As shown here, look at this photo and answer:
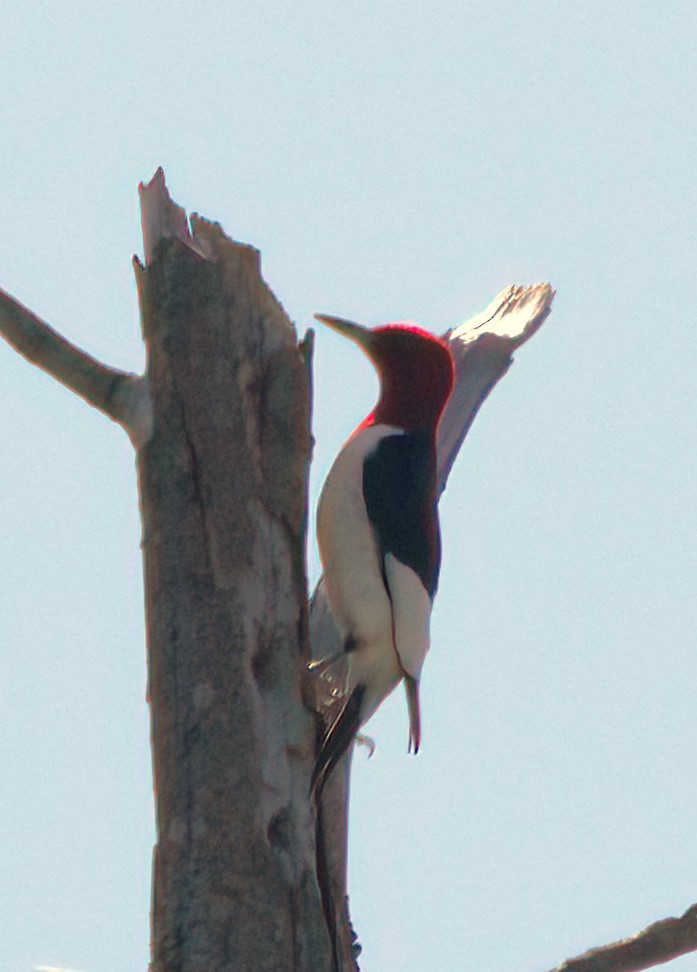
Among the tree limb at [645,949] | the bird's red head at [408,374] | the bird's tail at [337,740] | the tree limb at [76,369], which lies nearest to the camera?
the tree limb at [645,949]

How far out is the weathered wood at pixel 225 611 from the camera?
424 cm

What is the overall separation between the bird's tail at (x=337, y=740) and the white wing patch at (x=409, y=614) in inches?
7.6

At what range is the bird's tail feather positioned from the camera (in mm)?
4910

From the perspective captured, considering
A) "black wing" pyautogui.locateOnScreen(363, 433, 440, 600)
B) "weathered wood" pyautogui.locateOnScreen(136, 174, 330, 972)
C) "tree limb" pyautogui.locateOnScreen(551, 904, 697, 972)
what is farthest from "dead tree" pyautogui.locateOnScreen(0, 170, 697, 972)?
"tree limb" pyautogui.locateOnScreen(551, 904, 697, 972)

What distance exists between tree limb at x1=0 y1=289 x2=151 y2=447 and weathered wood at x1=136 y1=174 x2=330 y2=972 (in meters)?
0.08

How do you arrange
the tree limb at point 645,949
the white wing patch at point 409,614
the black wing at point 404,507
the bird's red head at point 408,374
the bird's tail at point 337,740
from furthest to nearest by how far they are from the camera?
the bird's red head at point 408,374 → the black wing at point 404,507 → the white wing patch at point 409,614 → the bird's tail at point 337,740 → the tree limb at point 645,949

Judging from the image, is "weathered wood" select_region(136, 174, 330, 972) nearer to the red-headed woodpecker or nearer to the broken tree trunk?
the broken tree trunk

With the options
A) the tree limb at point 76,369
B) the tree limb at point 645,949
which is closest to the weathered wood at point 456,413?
the tree limb at point 645,949

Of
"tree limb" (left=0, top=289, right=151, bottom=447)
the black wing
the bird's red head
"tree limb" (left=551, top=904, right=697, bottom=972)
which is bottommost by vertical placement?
"tree limb" (left=551, top=904, right=697, bottom=972)

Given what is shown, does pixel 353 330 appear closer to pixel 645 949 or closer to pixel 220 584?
pixel 220 584

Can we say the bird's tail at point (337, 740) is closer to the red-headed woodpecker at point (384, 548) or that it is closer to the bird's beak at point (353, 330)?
the red-headed woodpecker at point (384, 548)

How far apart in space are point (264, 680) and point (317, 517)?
0.92 meters

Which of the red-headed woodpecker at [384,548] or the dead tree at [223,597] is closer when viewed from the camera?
the dead tree at [223,597]

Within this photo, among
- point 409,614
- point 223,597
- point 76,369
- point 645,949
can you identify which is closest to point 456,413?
point 409,614
